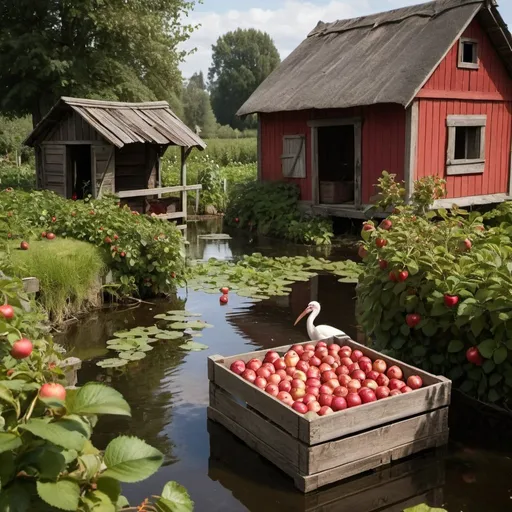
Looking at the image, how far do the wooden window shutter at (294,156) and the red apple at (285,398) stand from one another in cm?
1237

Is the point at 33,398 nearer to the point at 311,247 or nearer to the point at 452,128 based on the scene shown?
the point at 311,247

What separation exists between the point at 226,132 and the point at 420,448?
6009 cm

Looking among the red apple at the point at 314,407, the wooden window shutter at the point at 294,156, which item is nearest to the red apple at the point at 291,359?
the red apple at the point at 314,407

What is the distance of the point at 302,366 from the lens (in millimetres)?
5902

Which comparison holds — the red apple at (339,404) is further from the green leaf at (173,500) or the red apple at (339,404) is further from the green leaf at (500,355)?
the green leaf at (173,500)

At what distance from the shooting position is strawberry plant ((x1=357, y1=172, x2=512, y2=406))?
18.7 ft

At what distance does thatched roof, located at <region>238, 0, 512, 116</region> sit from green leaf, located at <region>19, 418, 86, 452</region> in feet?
41.4

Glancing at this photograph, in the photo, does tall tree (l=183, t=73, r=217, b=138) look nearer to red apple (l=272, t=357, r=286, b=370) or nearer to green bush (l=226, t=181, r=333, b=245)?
green bush (l=226, t=181, r=333, b=245)

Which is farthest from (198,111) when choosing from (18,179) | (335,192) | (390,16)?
(335,192)

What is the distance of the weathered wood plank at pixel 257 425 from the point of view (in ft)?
16.1

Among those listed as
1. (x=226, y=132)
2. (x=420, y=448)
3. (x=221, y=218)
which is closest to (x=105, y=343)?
(x=420, y=448)

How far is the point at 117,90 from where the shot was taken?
81.0 feet

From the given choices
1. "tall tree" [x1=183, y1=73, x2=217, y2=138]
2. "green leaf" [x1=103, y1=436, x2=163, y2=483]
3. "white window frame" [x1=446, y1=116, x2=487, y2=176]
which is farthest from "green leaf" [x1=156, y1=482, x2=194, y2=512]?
"tall tree" [x1=183, y1=73, x2=217, y2=138]

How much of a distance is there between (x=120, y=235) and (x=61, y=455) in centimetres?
778
